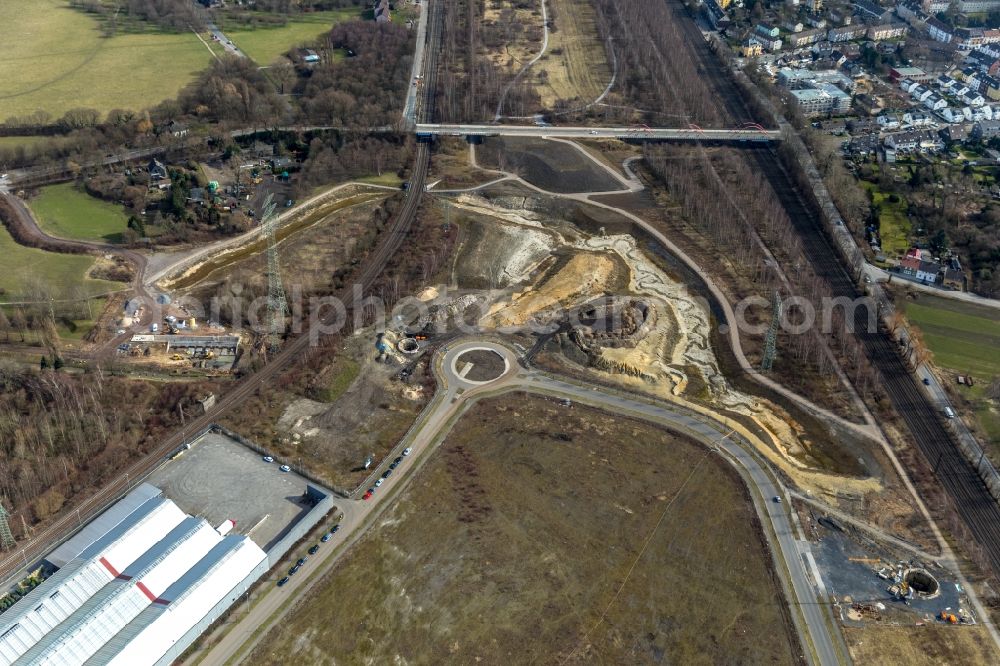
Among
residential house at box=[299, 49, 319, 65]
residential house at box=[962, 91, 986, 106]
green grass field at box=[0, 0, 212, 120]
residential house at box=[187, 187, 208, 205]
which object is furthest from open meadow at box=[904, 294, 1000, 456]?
green grass field at box=[0, 0, 212, 120]

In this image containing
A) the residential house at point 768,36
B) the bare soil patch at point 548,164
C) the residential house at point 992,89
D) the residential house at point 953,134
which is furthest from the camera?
the residential house at point 768,36

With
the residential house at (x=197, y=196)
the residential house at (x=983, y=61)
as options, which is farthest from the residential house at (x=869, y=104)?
the residential house at (x=197, y=196)

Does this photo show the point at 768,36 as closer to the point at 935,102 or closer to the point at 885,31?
the point at 885,31

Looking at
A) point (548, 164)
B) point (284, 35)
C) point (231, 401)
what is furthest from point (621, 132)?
point (231, 401)

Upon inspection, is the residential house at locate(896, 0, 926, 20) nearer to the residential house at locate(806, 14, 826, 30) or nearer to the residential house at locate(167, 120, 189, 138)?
the residential house at locate(806, 14, 826, 30)

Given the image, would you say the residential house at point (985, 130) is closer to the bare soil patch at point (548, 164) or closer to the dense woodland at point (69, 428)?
the bare soil patch at point (548, 164)
